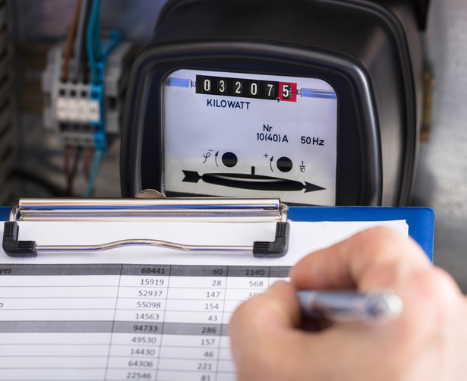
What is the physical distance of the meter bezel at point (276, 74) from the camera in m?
0.64

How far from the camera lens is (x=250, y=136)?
73 cm

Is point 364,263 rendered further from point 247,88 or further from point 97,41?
point 97,41

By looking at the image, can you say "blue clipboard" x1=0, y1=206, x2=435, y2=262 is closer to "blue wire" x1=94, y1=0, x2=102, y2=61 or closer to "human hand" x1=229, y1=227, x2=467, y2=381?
"human hand" x1=229, y1=227, x2=467, y2=381

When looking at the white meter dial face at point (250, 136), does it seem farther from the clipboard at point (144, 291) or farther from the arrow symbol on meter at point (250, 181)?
the clipboard at point (144, 291)

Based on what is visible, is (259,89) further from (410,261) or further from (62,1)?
(62,1)

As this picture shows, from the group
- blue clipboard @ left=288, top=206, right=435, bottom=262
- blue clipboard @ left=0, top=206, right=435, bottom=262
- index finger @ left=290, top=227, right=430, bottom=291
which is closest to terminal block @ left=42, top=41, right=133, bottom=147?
blue clipboard @ left=0, top=206, right=435, bottom=262

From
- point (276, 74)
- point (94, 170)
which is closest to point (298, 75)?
point (276, 74)

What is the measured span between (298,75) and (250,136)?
0.10 meters

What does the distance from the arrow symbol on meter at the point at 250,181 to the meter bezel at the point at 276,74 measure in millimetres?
49

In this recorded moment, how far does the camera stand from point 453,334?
1.01 feet

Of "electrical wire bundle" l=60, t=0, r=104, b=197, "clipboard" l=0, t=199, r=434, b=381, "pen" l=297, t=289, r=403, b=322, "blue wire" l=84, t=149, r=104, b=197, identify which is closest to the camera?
"pen" l=297, t=289, r=403, b=322

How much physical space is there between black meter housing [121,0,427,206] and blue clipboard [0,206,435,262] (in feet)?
0.33

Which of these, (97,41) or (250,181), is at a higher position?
(97,41)

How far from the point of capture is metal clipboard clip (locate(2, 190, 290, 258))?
0.54m
